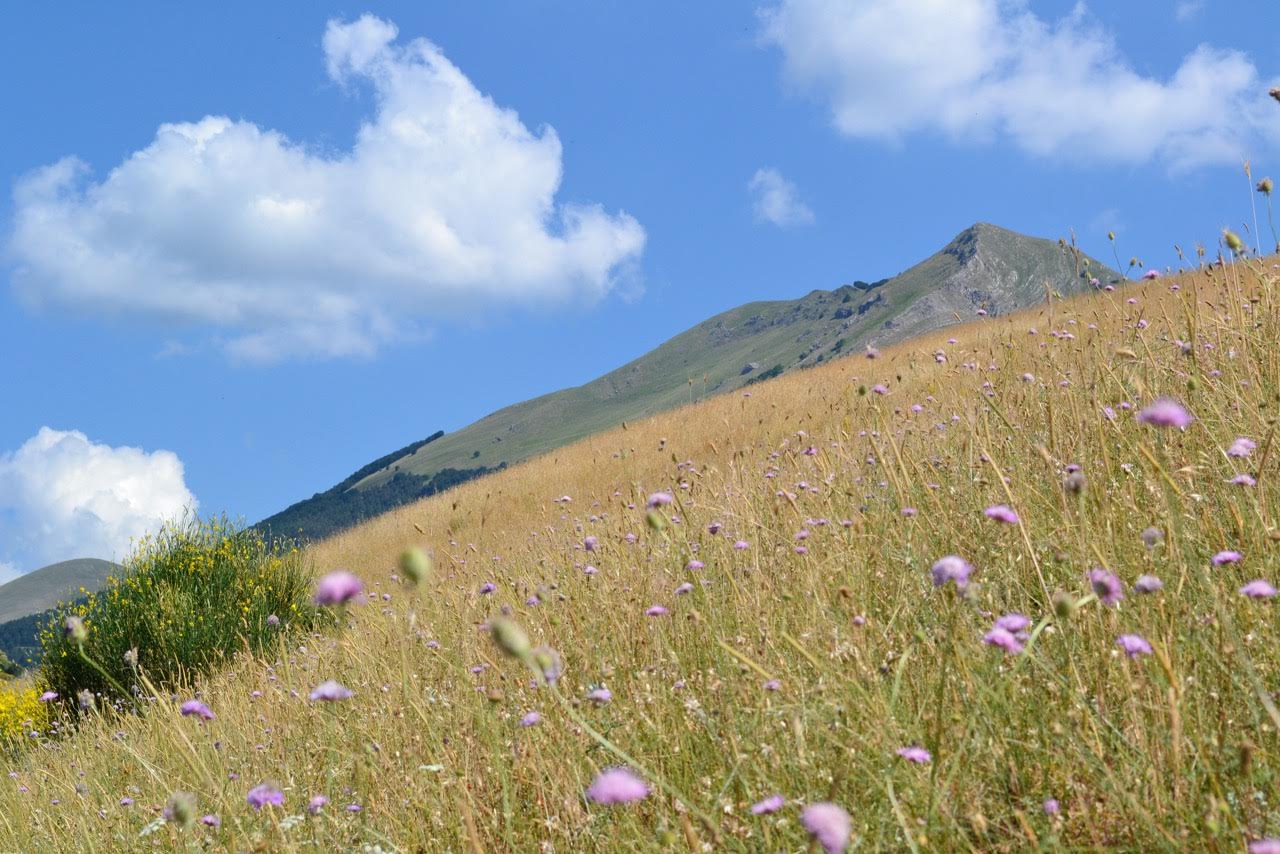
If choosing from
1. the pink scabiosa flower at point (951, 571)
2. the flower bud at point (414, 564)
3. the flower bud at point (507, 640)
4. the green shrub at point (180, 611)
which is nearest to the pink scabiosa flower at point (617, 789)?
the flower bud at point (507, 640)

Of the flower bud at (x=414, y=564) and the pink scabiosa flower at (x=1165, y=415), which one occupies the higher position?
the flower bud at (x=414, y=564)

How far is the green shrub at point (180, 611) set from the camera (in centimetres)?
892

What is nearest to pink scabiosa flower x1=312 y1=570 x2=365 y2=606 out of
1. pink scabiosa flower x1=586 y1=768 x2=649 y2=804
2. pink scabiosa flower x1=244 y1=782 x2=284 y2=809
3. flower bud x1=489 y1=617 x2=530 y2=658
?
flower bud x1=489 y1=617 x2=530 y2=658

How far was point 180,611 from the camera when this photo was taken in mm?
9031

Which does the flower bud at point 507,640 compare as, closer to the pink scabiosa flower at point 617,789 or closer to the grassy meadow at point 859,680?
the grassy meadow at point 859,680

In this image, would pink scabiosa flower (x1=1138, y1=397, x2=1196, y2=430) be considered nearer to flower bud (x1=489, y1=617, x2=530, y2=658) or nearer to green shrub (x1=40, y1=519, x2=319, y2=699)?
flower bud (x1=489, y1=617, x2=530, y2=658)

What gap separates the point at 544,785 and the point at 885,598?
1303mm

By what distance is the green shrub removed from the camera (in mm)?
8922

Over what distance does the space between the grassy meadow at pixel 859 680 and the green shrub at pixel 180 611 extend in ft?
10.3

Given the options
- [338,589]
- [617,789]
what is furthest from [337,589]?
[617,789]

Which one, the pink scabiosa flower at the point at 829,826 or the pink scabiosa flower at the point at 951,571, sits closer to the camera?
the pink scabiosa flower at the point at 829,826

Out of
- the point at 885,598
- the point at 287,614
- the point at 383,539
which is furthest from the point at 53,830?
the point at 383,539

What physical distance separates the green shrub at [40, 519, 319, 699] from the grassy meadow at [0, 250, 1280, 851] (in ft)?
10.3

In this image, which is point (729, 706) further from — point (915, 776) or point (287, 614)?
point (287, 614)
